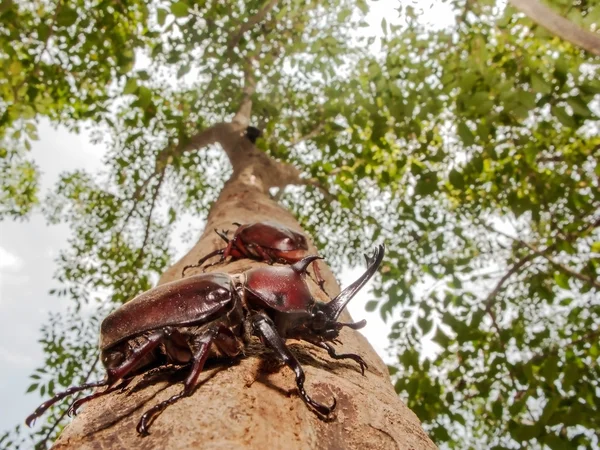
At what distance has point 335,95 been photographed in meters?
3.89

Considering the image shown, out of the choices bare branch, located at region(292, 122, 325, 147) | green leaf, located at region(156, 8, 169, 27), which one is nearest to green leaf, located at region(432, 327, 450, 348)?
green leaf, located at region(156, 8, 169, 27)

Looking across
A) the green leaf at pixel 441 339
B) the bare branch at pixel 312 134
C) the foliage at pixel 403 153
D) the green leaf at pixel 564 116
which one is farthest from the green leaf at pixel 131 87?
the bare branch at pixel 312 134

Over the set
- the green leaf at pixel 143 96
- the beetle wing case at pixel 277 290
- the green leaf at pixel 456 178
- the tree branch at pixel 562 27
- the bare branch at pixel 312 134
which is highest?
the bare branch at pixel 312 134

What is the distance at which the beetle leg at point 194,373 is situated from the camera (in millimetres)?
781

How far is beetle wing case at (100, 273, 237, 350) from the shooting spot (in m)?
A: 1.02

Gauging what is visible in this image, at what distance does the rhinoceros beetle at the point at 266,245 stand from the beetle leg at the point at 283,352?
2.75 ft

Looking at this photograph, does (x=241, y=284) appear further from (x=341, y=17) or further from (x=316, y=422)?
(x=341, y=17)

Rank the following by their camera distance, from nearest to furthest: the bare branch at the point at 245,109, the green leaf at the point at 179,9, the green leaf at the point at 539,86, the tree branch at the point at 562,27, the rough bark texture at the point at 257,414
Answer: the rough bark texture at the point at 257,414, the tree branch at the point at 562,27, the green leaf at the point at 539,86, the green leaf at the point at 179,9, the bare branch at the point at 245,109

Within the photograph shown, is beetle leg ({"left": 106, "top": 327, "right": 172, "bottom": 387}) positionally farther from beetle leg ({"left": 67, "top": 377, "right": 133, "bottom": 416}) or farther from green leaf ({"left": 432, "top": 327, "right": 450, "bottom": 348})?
green leaf ({"left": 432, "top": 327, "right": 450, "bottom": 348})

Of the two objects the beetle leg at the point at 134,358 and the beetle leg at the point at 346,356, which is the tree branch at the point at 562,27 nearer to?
the beetle leg at the point at 346,356

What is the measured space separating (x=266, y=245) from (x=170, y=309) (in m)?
0.89

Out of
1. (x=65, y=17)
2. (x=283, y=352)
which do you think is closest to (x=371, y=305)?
(x=283, y=352)

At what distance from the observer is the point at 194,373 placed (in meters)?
0.88

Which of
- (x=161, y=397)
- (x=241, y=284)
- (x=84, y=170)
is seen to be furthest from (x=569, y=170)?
(x=84, y=170)
